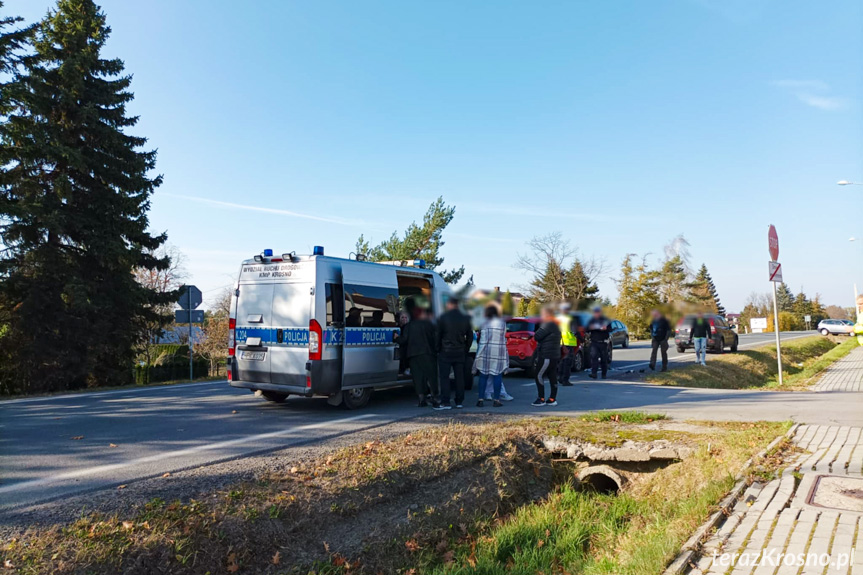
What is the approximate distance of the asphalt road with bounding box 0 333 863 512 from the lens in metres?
5.75

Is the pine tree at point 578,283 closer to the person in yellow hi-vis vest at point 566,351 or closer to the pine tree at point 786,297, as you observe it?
the person in yellow hi-vis vest at point 566,351

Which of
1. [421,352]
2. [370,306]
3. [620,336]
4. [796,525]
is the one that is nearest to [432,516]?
[796,525]

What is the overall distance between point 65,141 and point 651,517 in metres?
22.0

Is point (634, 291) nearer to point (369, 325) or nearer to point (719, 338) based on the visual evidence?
point (369, 325)

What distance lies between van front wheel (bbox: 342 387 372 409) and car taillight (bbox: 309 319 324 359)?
3.10ft

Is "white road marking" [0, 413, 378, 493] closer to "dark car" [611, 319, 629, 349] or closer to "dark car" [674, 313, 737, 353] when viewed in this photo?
"dark car" [674, 313, 737, 353]

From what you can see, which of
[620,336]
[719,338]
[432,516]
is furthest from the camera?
[620,336]

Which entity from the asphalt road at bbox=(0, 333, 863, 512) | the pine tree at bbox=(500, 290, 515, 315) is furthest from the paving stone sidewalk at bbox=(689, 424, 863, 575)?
the pine tree at bbox=(500, 290, 515, 315)

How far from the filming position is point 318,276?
355 inches

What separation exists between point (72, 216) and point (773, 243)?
20965 millimetres

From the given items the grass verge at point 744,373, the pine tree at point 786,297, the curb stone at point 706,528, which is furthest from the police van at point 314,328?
the pine tree at point 786,297

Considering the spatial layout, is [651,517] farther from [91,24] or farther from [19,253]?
[91,24]

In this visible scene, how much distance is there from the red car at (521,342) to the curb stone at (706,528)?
884cm

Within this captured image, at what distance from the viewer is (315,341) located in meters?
8.86
